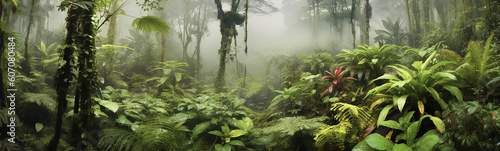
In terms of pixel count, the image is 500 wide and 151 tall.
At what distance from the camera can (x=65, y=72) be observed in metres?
2.57

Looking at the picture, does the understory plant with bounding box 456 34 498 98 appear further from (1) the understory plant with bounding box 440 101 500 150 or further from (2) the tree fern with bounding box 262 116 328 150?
(2) the tree fern with bounding box 262 116 328 150

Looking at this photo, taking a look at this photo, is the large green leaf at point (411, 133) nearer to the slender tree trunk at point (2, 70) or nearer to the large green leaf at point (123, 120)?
the large green leaf at point (123, 120)

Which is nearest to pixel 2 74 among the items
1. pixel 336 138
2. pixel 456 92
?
pixel 336 138

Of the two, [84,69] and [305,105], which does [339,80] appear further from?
[84,69]

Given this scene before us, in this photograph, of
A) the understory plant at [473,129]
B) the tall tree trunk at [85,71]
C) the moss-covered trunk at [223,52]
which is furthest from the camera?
the moss-covered trunk at [223,52]

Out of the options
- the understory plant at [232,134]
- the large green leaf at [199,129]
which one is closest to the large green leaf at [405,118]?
the understory plant at [232,134]

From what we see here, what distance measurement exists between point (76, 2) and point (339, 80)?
411 cm

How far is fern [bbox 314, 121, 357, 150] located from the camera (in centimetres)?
265

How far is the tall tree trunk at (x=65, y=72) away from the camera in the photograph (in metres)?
2.56

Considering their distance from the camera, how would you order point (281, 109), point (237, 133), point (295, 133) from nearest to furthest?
point (295, 133) < point (237, 133) < point (281, 109)

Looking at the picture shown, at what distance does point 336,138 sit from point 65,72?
133 inches

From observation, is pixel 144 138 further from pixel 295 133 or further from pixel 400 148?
pixel 400 148

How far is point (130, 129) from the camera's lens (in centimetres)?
325

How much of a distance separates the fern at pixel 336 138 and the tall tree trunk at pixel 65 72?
3.12 m
